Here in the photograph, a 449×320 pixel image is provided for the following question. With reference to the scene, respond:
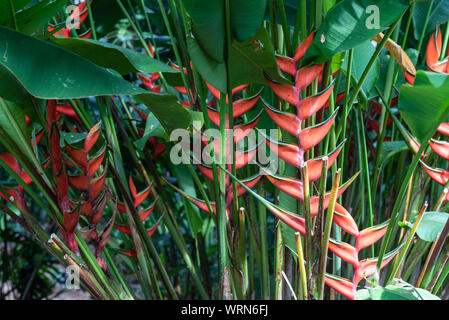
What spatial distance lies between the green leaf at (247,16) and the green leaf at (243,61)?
19 mm

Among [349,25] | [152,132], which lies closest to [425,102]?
[349,25]

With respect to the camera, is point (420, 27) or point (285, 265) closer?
point (285, 265)

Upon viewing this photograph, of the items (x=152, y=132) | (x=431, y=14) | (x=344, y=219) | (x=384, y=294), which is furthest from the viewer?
(x=431, y=14)

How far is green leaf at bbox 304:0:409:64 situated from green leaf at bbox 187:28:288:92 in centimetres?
6

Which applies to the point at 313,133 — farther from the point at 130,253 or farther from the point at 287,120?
the point at 130,253

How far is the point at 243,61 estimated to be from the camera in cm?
52

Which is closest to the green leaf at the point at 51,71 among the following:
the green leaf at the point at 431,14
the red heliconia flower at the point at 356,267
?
the red heliconia flower at the point at 356,267

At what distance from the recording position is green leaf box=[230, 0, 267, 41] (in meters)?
0.47

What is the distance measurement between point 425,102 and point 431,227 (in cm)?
17

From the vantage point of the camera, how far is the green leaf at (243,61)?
1.64 feet
